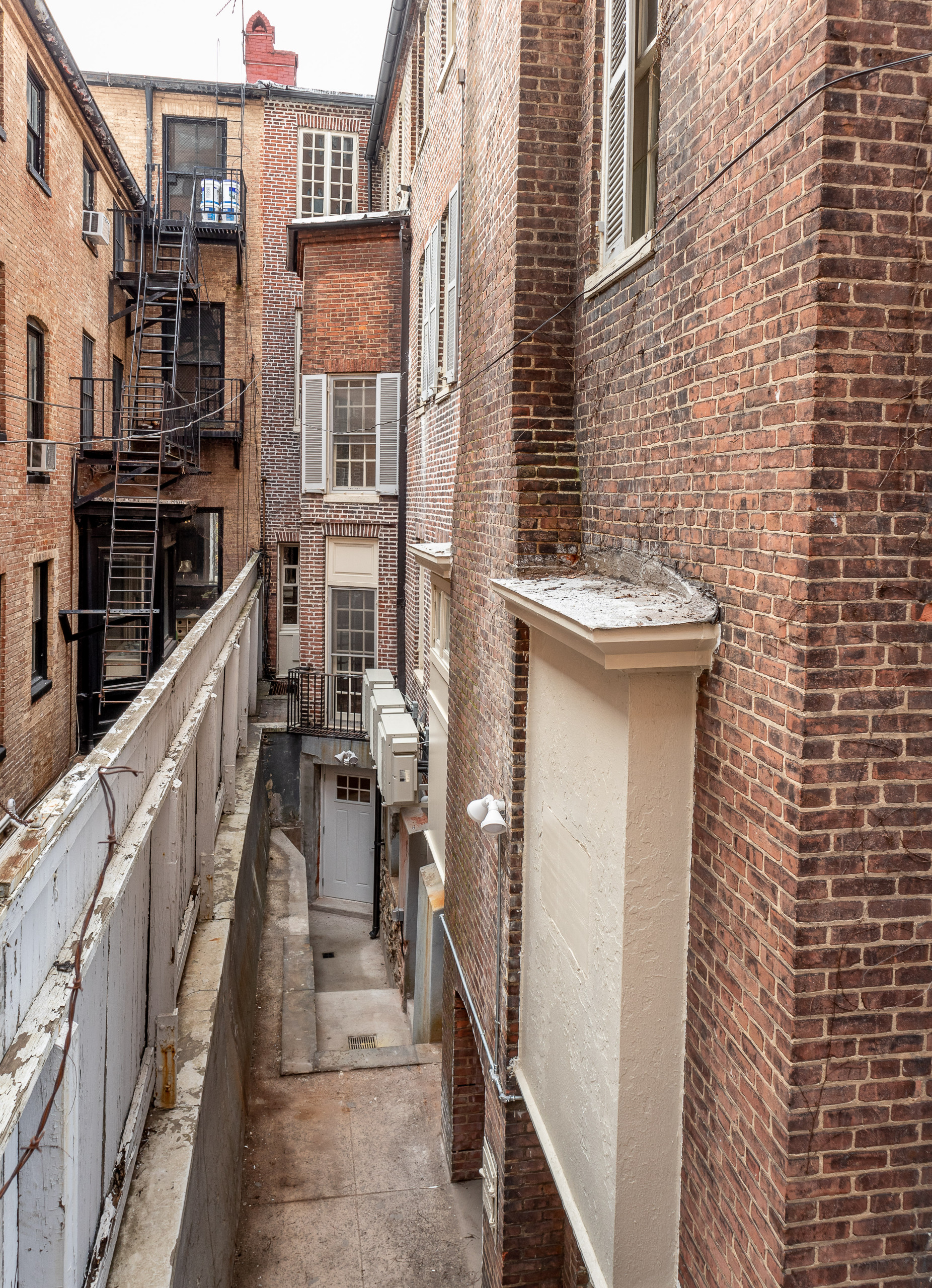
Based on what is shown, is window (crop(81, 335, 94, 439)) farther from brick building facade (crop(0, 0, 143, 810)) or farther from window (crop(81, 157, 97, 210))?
window (crop(81, 157, 97, 210))

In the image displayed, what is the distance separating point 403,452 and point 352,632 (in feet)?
11.6

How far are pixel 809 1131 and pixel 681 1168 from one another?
41.5 inches

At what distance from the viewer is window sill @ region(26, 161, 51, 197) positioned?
13.0 m

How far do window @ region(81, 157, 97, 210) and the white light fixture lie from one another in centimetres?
1502

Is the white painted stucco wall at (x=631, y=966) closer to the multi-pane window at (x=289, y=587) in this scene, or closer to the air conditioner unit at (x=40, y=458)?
the air conditioner unit at (x=40, y=458)

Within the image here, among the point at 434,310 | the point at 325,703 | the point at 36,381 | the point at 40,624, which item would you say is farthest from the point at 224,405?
the point at 434,310

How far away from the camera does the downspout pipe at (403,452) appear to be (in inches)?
593

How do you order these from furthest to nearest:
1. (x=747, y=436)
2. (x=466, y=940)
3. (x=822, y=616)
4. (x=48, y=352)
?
(x=48, y=352) → (x=466, y=940) → (x=747, y=436) → (x=822, y=616)

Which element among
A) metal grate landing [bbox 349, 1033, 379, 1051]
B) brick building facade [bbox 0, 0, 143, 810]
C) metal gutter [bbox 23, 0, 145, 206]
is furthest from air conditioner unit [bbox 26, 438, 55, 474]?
metal grate landing [bbox 349, 1033, 379, 1051]

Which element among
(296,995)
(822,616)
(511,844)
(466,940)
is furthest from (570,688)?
(296,995)

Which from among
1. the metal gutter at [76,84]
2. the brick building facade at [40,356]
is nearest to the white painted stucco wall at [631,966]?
the brick building facade at [40,356]

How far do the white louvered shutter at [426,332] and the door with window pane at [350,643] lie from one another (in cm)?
585

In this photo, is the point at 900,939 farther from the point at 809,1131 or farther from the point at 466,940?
the point at 466,940

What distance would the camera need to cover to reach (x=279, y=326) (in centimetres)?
2156
